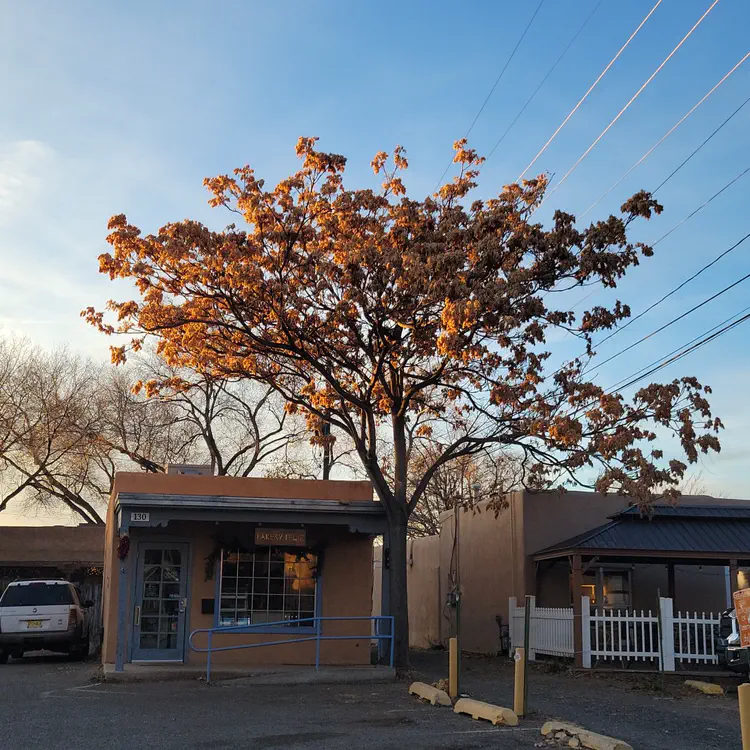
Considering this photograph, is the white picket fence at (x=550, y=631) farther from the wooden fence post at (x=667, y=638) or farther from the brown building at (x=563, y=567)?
the wooden fence post at (x=667, y=638)

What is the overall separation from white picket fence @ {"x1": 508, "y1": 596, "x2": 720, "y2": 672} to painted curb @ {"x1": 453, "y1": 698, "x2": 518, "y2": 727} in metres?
5.85

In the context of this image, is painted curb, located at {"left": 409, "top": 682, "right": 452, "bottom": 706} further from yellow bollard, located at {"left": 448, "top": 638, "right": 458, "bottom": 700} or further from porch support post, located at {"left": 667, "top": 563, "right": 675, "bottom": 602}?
porch support post, located at {"left": 667, "top": 563, "right": 675, "bottom": 602}

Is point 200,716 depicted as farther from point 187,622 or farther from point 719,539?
point 719,539

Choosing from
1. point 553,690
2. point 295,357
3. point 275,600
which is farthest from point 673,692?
point 295,357

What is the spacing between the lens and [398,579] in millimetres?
17922

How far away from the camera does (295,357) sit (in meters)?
18.1

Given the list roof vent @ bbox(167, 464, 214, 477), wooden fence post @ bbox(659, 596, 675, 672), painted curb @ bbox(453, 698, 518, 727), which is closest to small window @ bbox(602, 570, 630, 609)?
wooden fence post @ bbox(659, 596, 675, 672)

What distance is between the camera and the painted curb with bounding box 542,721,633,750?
9273 millimetres

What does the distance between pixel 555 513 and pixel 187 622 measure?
31.0 ft

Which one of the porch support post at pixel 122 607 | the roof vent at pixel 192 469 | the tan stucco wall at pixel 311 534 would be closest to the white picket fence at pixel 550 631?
the tan stucco wall at pixel 311 534

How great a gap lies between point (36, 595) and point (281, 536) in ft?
22.2

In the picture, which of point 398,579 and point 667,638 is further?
point 398,579

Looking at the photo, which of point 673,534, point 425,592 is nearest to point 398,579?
point 673,534

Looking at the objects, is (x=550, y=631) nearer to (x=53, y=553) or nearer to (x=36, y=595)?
(x=36, y=595)
